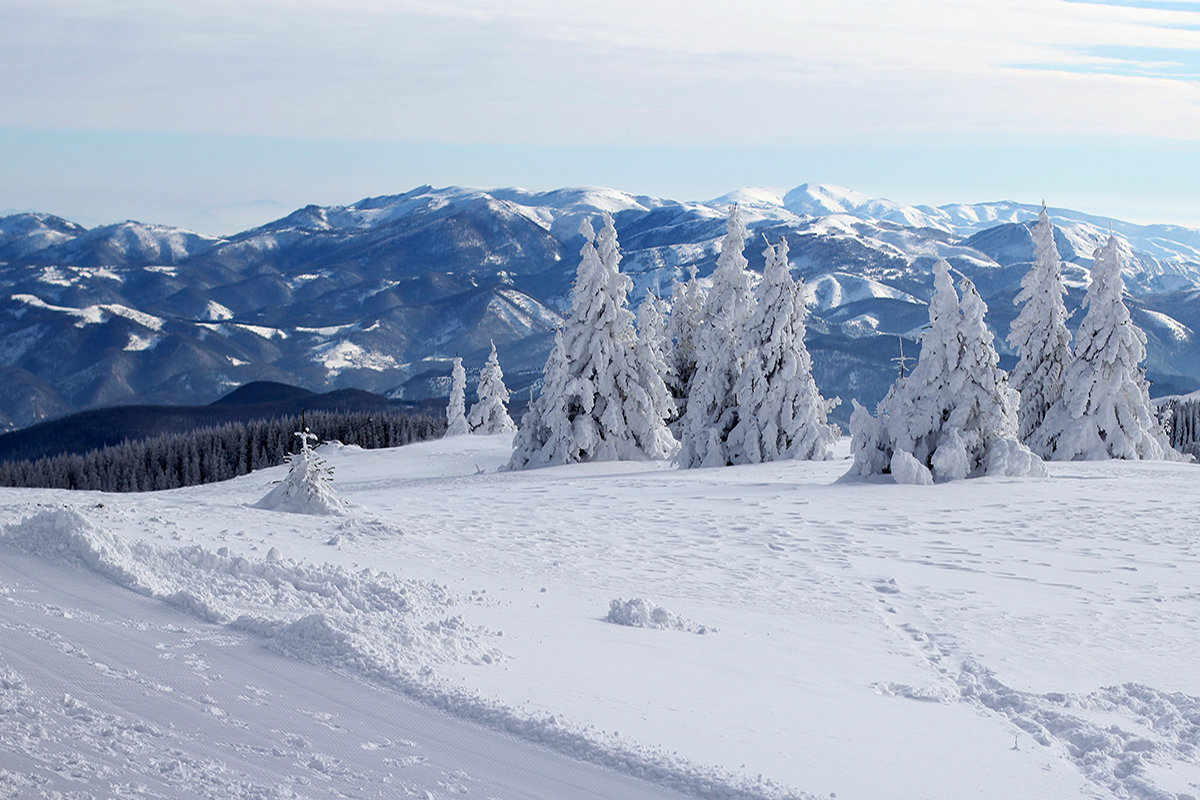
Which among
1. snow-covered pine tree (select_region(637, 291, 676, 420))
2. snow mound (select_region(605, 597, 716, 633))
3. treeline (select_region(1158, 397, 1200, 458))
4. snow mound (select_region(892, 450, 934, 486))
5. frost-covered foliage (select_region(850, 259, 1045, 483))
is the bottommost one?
treeline (select_region(1158, 397, 1200, 458))

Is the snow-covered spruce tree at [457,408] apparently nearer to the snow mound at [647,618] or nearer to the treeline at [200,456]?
the treeline at [200,456]

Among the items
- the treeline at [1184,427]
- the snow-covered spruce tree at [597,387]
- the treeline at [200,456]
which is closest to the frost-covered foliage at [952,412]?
the snow-covered spruce tree at [597,387]

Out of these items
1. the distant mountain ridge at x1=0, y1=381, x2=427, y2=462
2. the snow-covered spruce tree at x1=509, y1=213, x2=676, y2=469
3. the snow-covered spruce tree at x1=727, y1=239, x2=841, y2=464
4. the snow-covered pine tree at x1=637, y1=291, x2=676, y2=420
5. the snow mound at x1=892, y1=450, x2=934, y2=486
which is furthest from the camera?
the distant mountain ridge at x1=0, y1=381, x2=427, y2=462

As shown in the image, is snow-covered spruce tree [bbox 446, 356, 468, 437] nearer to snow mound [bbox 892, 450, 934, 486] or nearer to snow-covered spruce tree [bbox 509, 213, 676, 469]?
snow-covered spruce tree [bbox 509, 213, 676, 469]

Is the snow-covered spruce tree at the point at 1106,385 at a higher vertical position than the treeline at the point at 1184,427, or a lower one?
higher

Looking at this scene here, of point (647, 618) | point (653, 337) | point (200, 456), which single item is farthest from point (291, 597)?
point (200, 456)

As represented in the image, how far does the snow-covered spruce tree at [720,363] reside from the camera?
1281 inches

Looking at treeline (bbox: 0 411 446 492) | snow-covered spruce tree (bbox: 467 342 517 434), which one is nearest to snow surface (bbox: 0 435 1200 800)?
snow-covered spruce tree (bbox: 467 342 517 434)

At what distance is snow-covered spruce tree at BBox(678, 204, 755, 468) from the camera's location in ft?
107

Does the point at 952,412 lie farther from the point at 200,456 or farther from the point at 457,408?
the point at 200,456

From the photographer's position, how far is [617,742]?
689cm

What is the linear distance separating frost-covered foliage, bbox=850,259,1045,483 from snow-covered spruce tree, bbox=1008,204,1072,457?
13.9 m

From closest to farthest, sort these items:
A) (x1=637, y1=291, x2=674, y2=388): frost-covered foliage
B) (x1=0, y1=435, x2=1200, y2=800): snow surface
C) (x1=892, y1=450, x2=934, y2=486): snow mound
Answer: (x1=0, y1=435, x2=1200, y2=800): snow surface, (x1=892, y1=450, x2=934, y2=486): snow mound, (x1=637, y1=291, x2=674, y2=388): frost-covered foliage

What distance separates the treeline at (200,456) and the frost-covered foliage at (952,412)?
7493 centimetres
